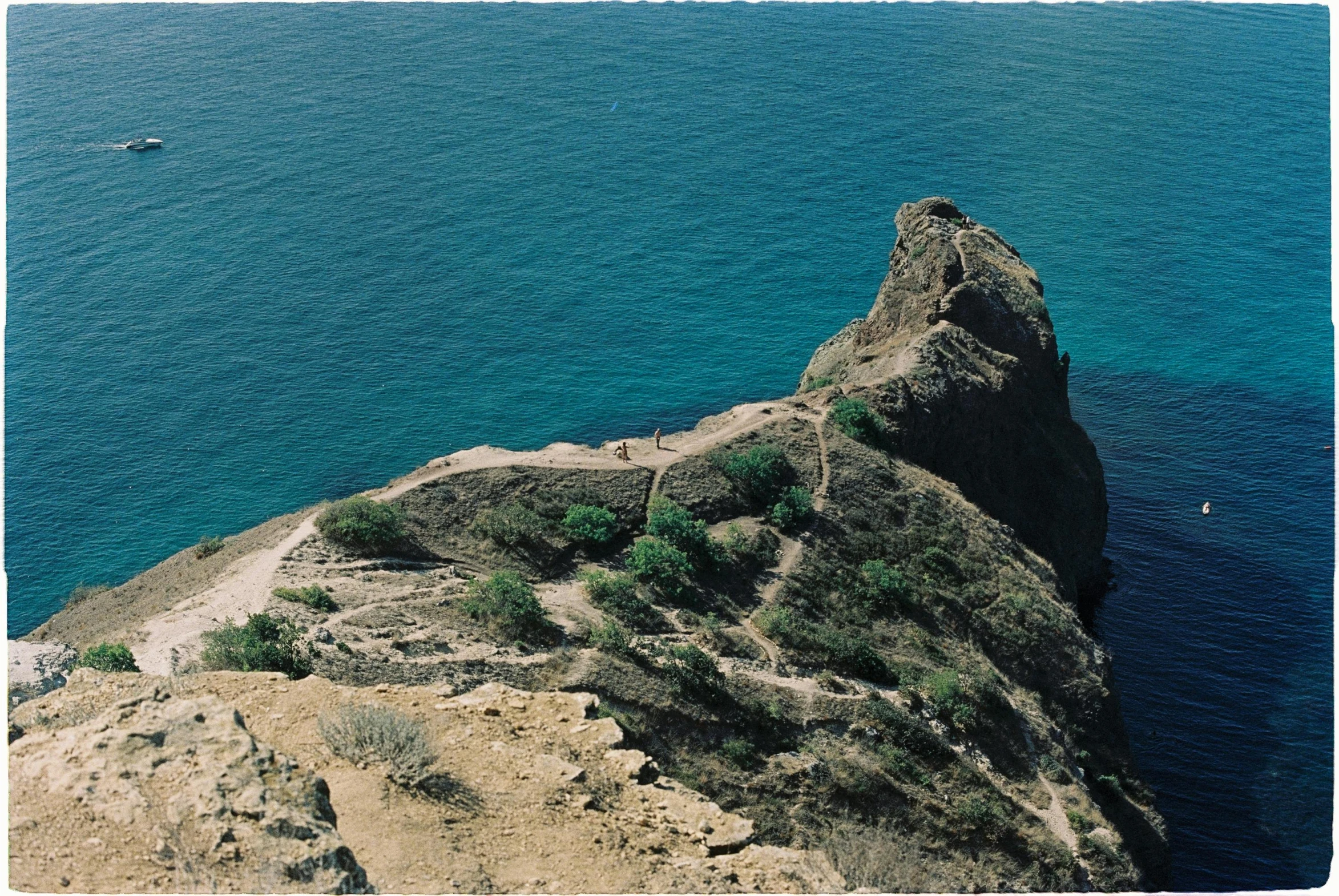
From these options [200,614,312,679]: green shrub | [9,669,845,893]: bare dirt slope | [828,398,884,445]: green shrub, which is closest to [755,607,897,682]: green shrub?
[9,669,845,893]: bare dirt slope

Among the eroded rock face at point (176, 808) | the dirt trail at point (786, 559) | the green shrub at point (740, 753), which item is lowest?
the green shrub at point (740, 753)

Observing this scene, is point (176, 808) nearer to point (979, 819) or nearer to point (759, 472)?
point (979, 819)

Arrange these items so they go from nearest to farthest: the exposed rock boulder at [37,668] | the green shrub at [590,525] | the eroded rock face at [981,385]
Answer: the exposed rock boulder at [37,668] → the green shrub at [590,525] → the eroded rock face at [981,385]

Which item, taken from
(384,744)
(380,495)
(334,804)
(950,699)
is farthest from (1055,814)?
(334,804)

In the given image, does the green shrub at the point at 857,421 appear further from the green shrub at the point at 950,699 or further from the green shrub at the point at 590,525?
the green shrub at the point at 950,699

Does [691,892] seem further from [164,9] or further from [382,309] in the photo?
[164,9]

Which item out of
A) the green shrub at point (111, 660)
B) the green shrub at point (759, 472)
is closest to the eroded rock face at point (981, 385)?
the green shrub at point (759, 472)

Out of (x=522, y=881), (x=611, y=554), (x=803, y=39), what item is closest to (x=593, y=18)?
(x=803, y=39)
